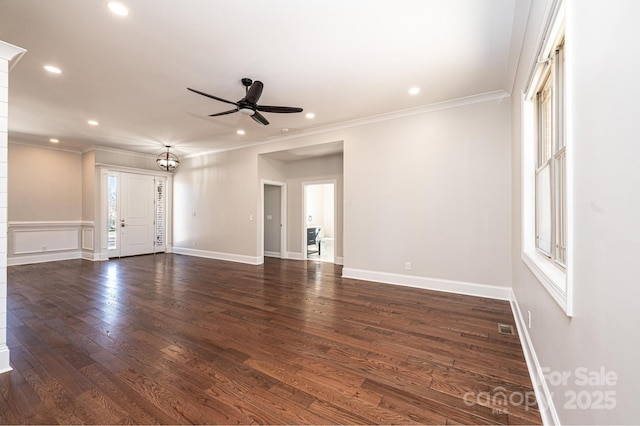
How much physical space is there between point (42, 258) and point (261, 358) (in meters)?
7.89

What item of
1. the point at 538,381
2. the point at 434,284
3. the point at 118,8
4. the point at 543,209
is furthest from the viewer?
the point at 434,284

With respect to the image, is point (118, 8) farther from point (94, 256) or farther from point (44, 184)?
point (44, 184)

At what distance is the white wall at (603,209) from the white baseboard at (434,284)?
8.88 feet

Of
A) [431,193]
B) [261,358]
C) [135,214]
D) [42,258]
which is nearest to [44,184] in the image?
[42,258]

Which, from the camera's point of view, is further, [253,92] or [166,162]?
[166,162]

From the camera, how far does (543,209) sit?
2.45 meters

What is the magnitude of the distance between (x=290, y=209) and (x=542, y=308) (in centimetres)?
610

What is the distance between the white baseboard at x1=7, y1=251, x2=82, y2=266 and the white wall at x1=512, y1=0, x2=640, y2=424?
32.3ft

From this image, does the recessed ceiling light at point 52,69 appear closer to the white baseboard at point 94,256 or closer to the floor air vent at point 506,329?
the white baseboard at point 94,256

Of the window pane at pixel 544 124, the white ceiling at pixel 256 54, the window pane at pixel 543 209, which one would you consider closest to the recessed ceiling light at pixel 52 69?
the white ceiling at pixel 256 54

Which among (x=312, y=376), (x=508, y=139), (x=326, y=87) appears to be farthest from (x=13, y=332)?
(x=508, y=139)

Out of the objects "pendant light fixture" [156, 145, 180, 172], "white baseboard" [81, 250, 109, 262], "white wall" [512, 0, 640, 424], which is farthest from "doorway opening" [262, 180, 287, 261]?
"white wall" [512, 0, 640, 424]

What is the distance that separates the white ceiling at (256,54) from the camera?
7.72 ft

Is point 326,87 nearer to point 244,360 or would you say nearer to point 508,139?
point 508,139
